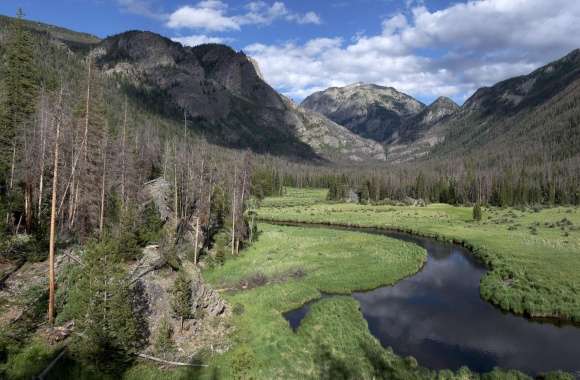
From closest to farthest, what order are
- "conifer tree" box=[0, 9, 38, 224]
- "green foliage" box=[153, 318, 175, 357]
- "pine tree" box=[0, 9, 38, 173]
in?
"green foliage" box=[153, 318, 175, 357] → "conifer tree" box=[0, 9, 38, 224] → "pine tree" box=[0, 9, 38, 173]

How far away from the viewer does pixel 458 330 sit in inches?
1282

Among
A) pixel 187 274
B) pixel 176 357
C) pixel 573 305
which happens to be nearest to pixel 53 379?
pixel 176 357

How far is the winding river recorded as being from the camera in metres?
27.0

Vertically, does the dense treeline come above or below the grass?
above

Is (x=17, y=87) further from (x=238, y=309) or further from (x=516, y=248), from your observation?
(x=516, y=248)

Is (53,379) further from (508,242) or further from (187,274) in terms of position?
(508,242)

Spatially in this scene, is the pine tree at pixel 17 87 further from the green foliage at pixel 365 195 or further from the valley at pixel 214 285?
the green foliage at pixel 365 195

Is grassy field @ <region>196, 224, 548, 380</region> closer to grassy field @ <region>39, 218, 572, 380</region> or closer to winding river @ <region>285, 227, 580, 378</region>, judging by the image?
grassy field @ <region>39, 218, 572, 380</region>

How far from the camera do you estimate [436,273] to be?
2031 inches

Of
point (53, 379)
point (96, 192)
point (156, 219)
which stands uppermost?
point (96, 192)

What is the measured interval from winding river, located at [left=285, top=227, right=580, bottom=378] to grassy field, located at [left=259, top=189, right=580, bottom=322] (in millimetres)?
2197

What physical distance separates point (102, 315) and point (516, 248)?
195ft

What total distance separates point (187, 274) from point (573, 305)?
34392mm

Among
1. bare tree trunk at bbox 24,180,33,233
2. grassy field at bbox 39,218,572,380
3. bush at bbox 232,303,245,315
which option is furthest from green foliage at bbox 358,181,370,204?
bare tree trunk at bbox 24,180,33,233
